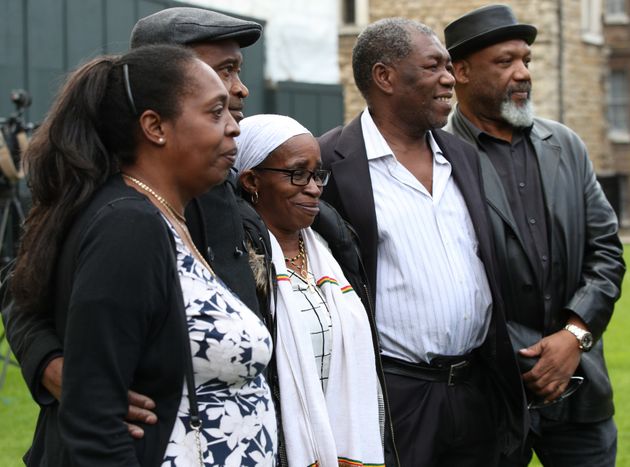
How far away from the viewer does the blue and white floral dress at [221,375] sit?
8.64ft

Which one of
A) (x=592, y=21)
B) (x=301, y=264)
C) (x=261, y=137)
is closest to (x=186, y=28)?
(x=261, y=137)

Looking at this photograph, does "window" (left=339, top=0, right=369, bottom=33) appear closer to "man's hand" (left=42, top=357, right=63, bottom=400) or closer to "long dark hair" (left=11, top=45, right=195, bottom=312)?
"long dark hair" (left=11, top=45, right=195, bottom=312)

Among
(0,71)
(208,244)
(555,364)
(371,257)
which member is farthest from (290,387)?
(0,71)

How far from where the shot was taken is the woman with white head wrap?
3.33 metres

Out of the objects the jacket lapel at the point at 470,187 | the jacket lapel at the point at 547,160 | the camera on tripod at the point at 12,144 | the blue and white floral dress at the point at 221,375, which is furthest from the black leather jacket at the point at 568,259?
the camera on tripod at the point at 12,144

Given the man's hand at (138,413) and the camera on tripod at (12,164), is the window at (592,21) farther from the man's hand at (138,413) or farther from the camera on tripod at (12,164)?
the man's hand at (138,413)

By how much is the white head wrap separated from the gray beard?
1.16 m

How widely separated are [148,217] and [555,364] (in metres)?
2.14

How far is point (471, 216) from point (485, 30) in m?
0.85

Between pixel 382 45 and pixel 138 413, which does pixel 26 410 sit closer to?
pixel 382 45

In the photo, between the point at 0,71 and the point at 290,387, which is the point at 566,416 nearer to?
the point at 290,387

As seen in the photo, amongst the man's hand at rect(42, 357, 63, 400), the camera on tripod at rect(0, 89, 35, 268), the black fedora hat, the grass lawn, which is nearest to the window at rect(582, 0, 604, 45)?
the grass lawn

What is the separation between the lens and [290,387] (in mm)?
3320

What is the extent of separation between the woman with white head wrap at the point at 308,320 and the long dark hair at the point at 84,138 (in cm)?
84
